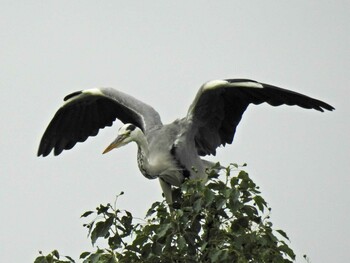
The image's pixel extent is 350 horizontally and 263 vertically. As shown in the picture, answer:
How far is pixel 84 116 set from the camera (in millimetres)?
12125

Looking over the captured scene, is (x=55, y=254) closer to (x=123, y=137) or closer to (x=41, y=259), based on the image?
(x=41, y=259)

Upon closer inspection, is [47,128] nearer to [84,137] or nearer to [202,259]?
[84,137]

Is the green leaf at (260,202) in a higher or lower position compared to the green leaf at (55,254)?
higher

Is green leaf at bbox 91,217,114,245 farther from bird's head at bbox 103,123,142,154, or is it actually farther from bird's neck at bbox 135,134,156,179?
bird's neck at bbox 135,134,156,179

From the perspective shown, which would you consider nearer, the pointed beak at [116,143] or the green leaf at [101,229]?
the green leaf at [101,229]

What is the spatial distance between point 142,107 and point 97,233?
4.55 m

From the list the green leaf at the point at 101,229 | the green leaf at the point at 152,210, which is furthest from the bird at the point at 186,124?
the green leaf at the point at 101,229

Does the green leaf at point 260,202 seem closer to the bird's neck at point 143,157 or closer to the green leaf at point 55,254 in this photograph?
the green leaf at point 55,254

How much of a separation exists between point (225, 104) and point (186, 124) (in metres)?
0.49

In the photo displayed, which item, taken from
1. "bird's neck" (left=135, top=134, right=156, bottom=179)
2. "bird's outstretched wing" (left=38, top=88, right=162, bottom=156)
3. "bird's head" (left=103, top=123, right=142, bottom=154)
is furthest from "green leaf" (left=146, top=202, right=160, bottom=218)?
"bird's outstretched wing" (left=38, top=88, right=162, bottom=156)

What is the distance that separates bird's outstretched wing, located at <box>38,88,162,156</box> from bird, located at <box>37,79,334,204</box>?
1cm

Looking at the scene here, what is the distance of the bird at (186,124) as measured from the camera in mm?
10195

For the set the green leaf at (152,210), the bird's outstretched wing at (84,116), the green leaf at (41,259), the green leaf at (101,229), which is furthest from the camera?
the bird's outstretched wing at (84,116)

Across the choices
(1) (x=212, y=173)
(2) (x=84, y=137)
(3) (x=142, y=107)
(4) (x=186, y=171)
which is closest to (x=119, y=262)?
(1) (x=212, y=173)
